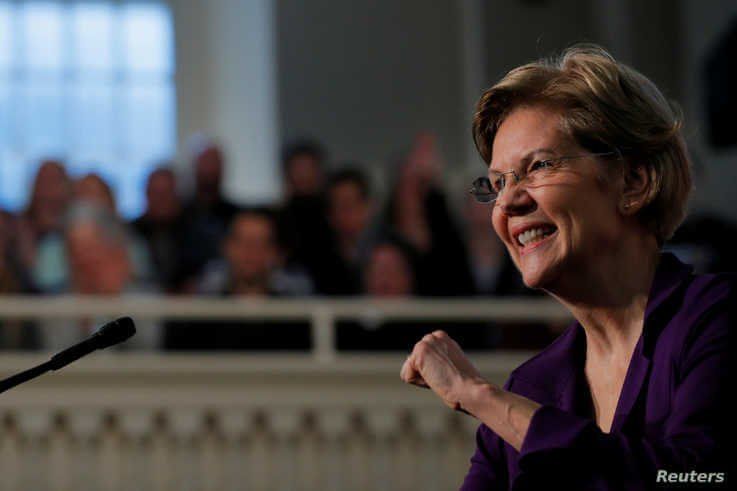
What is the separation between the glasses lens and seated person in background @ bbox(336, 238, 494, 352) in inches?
120

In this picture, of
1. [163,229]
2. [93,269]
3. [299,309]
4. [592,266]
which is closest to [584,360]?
[592,266]

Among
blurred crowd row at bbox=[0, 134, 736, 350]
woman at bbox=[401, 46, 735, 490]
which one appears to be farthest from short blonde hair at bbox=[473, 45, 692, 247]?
blurred crowd row at bbox=[0, 134, 736, 350]

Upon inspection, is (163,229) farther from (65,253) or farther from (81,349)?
(81,349)

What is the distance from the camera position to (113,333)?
1.89 metres

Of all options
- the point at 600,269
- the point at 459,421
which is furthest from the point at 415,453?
the point at 600,269

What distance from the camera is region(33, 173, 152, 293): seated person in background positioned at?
5004mm

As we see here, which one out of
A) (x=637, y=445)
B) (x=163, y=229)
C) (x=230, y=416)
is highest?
(x=637, y=445)

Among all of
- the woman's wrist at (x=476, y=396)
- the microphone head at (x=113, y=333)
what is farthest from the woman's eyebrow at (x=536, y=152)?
the microphone head at (x=113, y=333)

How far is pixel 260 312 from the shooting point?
4.87 metres

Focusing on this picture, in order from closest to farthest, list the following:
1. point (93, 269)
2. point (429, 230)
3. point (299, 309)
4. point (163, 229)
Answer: point (299, 309) < point (93, 269) < point (163, 229) < point (429, 230)

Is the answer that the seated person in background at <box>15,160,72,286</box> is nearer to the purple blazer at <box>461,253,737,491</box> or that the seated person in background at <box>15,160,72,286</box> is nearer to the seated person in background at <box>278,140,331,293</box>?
the seated person in background at <box>278,140,331,293</box>

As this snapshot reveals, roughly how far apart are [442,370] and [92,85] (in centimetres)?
653

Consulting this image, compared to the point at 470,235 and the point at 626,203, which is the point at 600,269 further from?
the point at 470,235

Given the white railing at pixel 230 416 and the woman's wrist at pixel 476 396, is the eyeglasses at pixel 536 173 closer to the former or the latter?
the woman's wrist at pixel 476 396
